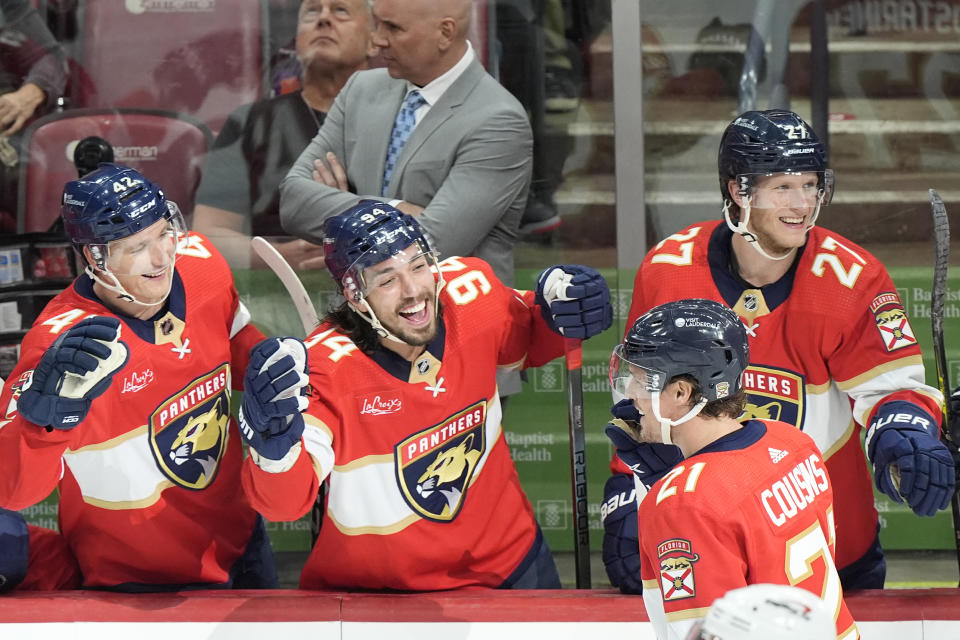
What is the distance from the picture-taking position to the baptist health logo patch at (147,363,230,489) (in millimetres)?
3158

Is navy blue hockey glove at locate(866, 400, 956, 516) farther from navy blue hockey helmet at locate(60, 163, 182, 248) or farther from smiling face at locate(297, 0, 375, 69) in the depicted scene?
smiling face at locate(297, 0, 375, 69)

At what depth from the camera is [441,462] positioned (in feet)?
10.2

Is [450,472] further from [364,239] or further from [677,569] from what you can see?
[677,569]

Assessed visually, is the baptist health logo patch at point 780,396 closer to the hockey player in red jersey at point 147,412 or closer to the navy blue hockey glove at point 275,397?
the navy blue hockey glove at point 275,397

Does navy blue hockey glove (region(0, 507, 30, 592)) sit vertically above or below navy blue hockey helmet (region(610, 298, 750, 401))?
below

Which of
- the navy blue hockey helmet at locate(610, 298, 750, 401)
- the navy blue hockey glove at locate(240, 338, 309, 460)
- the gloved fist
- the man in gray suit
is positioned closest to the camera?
the navy blue hockey helmet at locate(610, 298, 750, 401)

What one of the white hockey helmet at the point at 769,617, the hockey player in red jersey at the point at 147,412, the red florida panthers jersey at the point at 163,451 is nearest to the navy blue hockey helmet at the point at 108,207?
the hockey player in red jersey at the point at 147,412

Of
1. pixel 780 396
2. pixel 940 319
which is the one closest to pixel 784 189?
pixel 780 396

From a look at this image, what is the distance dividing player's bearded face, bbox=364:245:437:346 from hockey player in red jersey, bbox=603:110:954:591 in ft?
1.78

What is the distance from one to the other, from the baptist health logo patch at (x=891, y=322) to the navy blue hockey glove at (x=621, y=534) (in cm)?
68

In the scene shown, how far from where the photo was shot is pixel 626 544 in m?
3.15

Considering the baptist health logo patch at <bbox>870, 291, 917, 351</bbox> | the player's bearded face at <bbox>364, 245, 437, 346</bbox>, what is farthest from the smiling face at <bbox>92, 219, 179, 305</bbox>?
the baptist health logo patch at <bbox>870, 291, 917, 351</bbox>

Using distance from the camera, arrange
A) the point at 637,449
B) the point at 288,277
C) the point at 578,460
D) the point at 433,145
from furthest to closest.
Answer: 1. the point at 433,145
2. the point at 288,277
3. the point at 578,460
4. the point at 637,449

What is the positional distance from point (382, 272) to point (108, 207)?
0.63 meters
